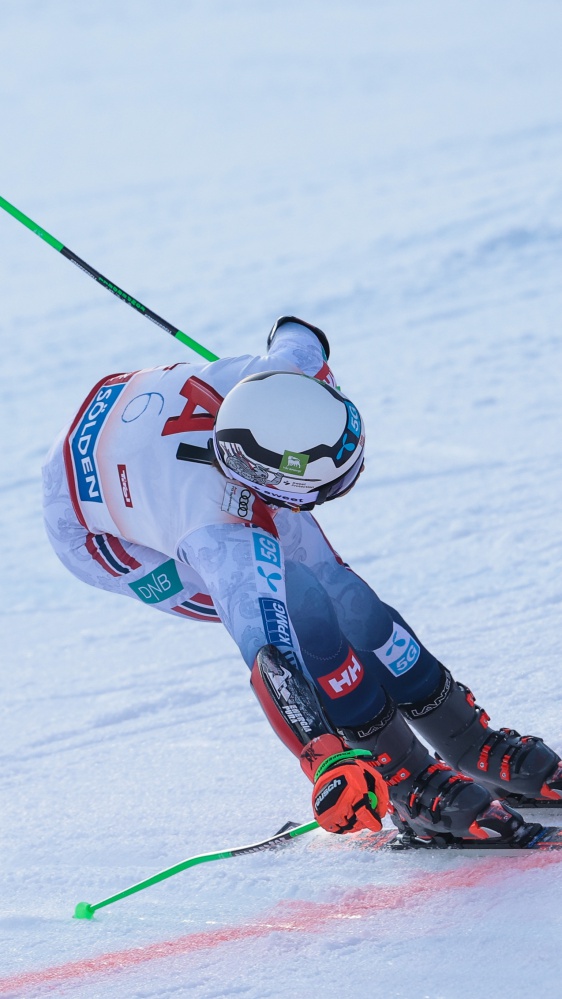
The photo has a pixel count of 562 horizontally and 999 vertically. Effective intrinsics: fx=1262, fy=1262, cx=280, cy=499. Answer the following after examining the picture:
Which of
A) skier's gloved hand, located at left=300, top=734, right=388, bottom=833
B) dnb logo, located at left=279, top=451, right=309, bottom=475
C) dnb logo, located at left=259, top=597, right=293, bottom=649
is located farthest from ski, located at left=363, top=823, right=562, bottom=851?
dnb logo, located at left=279, top=451, right=309, bottom=475

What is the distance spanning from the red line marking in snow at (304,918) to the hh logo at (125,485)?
1158mm

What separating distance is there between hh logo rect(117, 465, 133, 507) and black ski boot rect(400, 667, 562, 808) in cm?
102

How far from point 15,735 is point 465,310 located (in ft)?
23.1

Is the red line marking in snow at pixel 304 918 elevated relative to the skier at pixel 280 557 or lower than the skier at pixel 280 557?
lower

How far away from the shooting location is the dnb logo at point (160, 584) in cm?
362

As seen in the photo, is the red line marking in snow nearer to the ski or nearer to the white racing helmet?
the ski

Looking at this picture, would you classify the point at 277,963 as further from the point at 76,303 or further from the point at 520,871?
the point at 76,303

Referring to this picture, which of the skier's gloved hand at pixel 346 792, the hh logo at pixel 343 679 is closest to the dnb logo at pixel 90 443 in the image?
the hh logo at pixel 343 679

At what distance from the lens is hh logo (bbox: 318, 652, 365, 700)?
354 centimetres

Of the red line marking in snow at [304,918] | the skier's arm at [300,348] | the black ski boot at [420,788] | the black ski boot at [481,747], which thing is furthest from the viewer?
the skier's arm at [300,348]

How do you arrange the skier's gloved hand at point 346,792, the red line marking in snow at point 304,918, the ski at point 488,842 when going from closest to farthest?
the skier's gloved hand at point 346,792 → the red line marking in snow at point 304,918 → the ski at point 488,842

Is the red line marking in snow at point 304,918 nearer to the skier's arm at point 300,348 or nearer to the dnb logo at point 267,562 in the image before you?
the dnb logo at point 267,562

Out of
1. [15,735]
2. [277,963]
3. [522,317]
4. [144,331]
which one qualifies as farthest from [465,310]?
[277,963]

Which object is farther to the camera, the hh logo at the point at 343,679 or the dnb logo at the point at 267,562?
the hh logo at the point at 343,679
